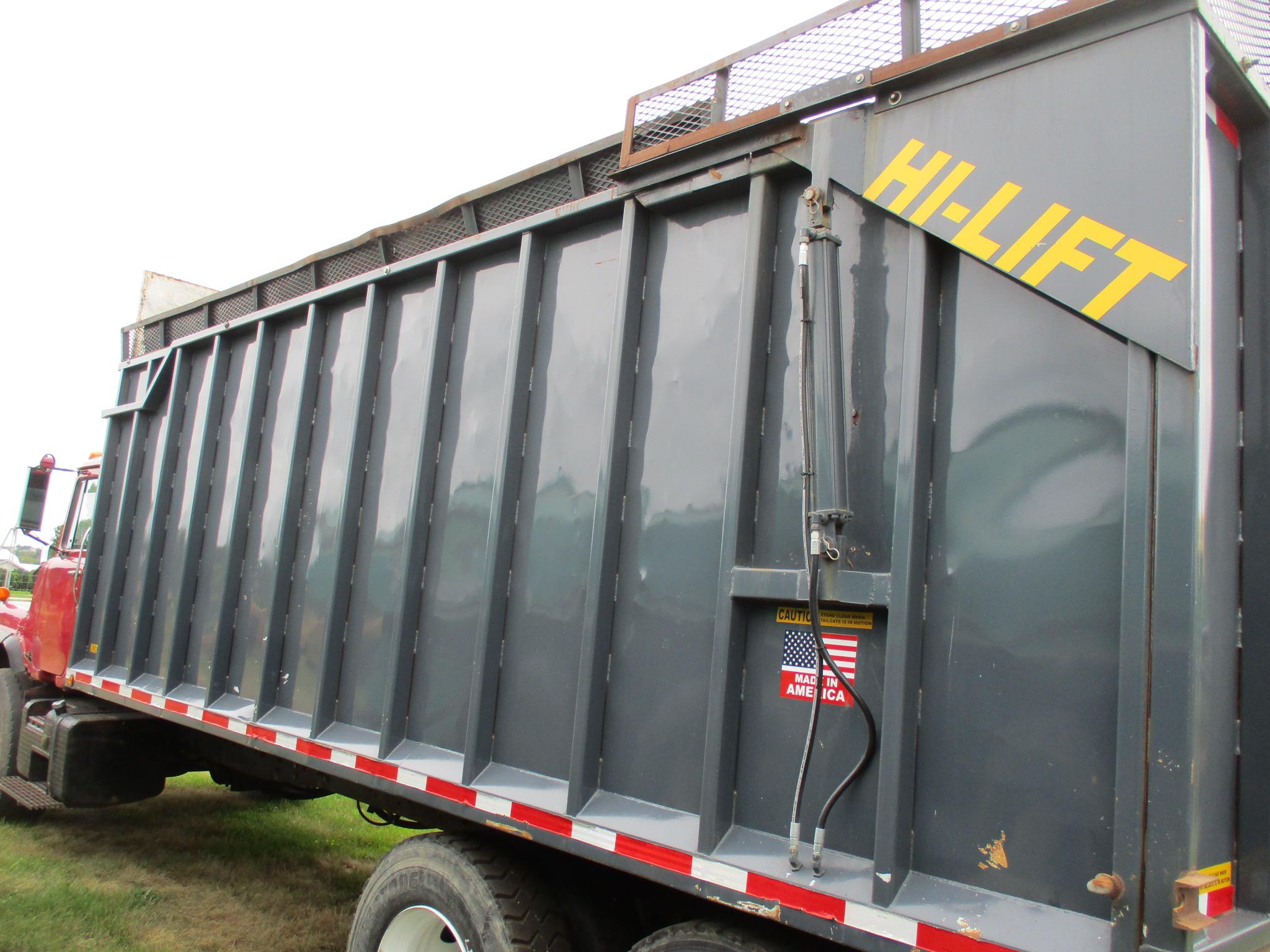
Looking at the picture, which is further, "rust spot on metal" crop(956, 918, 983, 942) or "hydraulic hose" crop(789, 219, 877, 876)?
"hydraulic hose" crop(789, 219, 877, 876)

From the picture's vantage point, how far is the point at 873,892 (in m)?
2.16

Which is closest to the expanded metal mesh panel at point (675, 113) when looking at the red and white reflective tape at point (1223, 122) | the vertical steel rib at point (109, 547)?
the red and white reflective tape at point (1223, 122)

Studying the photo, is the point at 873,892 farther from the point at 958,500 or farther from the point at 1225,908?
the point at 958,500

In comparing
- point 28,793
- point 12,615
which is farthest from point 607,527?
point 12,615

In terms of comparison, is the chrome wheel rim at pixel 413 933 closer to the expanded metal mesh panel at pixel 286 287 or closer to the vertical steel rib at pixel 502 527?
the vertical steel rib at pixel 502 527

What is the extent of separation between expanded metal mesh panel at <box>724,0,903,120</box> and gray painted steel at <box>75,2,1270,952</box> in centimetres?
15

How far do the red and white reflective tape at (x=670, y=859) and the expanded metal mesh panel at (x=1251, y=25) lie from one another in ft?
7.42

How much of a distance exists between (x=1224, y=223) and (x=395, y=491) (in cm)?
307

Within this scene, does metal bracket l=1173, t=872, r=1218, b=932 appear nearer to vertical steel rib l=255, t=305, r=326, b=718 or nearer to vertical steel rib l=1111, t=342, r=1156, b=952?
vertical steel rib l=1111, t=342, r=1156, b=952

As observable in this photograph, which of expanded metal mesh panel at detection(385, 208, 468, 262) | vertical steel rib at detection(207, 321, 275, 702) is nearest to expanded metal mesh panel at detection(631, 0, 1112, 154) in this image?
expanded metal mesh panel at detection(385, 208, 468, 262)

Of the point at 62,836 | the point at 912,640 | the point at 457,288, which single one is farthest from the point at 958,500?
the point at 62,836

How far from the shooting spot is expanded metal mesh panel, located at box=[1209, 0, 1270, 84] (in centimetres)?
230

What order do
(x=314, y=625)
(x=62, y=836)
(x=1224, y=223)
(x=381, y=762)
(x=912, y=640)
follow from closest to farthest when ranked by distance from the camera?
(x=912, y=640)
(x=1224, y=223)
(x=381, y=762)
(x=314, y=625)
(x=62, y=836)

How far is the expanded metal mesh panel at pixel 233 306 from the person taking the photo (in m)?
5.15
